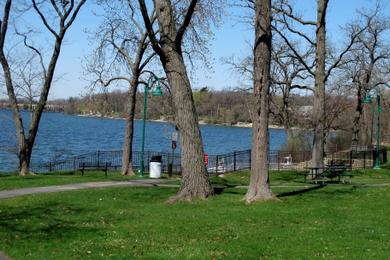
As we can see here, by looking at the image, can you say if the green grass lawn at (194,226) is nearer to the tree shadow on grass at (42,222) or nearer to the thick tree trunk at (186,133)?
the tree shadow on grass at (42,222)

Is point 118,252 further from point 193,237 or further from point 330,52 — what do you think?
point 330,52

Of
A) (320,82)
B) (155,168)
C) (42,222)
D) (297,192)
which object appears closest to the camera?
(42,222)

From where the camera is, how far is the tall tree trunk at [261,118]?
1522 cm

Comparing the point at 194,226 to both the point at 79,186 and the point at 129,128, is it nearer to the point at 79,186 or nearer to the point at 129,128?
the point at 79,186

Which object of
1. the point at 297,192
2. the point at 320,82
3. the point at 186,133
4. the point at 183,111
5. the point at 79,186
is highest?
the point at 320,82

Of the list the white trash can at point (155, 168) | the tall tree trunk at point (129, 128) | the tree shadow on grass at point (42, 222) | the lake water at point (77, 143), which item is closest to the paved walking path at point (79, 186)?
the white trash can at point (155, 168)

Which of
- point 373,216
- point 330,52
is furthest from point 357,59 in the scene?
point 373,216

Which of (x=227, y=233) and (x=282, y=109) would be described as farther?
(x=282, y=109)

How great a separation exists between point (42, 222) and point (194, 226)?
134 inches

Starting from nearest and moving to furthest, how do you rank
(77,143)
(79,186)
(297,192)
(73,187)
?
(297,192), (73,187), (79,186), (77,143)

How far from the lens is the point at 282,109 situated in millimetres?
44188

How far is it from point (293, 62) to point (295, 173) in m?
14.5

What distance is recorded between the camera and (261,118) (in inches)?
599

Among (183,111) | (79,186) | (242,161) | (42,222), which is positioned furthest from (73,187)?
(242,161)
